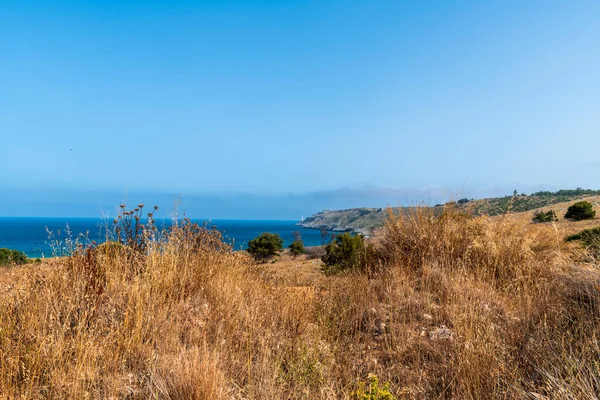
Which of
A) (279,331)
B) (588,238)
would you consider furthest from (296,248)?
(279,331)

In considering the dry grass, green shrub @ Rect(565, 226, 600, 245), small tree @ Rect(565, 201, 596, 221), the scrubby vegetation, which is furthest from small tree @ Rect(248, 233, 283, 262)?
the dry grass

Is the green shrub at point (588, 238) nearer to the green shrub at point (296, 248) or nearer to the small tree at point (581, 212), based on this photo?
the small tree at point (581, 212)

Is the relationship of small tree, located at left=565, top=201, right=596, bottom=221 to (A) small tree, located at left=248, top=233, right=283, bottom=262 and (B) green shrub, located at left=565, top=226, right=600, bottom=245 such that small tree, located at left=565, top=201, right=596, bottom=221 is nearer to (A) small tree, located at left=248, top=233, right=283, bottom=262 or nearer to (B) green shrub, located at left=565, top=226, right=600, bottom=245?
(B) green shrub, located at left=565, top=226, right=600, bottom=245

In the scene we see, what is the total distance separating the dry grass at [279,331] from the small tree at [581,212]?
22.8 metres

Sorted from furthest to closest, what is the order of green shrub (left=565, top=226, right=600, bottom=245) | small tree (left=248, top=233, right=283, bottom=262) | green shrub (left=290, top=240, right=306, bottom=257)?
green shrub (left=290, top=240, right=306, bottom=257) < small tree (left=248, top=233, right=283, bottom=262) < green shrub (left=565, top=226, right=600, bottom=245)

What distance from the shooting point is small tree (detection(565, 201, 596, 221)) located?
74.2 ft

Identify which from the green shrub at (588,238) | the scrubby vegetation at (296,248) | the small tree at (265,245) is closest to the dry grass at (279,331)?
the green shrub at (588,238)

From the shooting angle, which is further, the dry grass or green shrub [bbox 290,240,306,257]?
green shrub [bbox 290,240,306,257]

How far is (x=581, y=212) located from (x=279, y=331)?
27845 mm

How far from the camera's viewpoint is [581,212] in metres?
23.1

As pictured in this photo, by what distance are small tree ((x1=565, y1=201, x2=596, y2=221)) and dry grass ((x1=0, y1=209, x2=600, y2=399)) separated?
2277 cm

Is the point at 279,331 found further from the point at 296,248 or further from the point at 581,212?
the point at 296,248

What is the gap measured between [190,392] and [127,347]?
910 millimetres

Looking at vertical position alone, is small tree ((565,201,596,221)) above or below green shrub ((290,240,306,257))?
above
